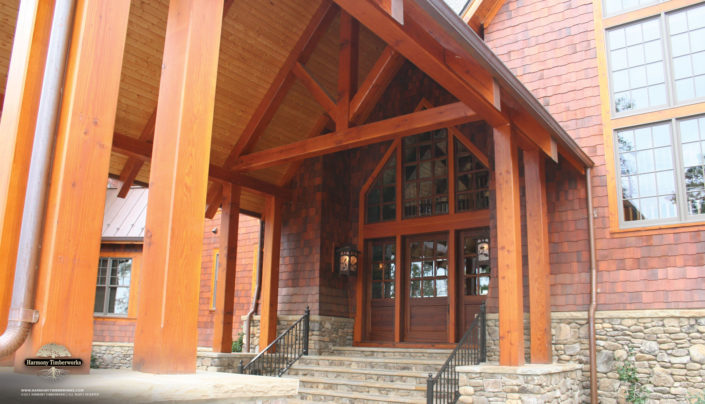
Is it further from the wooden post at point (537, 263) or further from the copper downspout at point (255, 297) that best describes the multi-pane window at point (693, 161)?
the copper downspout at point (255, 297)

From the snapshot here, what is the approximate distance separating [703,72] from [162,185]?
24.9 ft

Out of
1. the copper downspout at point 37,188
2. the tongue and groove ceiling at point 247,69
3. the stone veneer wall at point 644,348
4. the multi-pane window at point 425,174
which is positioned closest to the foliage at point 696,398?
the stone veneer wall at point 644,348

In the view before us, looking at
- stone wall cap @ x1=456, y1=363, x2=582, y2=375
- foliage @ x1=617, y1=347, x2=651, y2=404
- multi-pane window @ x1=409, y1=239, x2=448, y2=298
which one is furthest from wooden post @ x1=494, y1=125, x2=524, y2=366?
multi-pane window @ x1=409, y1=239, x2=448, y2=298

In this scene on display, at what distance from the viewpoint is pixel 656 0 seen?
8.31 meters

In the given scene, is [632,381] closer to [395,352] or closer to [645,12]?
[395,352]

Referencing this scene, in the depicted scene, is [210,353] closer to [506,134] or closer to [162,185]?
[506,134]

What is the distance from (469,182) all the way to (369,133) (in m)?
2.71

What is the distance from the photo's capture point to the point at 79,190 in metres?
2.74

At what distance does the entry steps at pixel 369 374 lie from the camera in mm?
7523

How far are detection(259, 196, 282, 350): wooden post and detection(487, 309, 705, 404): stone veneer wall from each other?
190 inches

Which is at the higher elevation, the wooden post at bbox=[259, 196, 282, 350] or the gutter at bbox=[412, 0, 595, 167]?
the gutter at bbox=[412, 0, 595, 167]

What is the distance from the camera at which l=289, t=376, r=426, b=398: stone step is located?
24.5 feet

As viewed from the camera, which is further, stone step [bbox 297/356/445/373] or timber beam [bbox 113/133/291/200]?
stone step [bbox 297/356/445/373]

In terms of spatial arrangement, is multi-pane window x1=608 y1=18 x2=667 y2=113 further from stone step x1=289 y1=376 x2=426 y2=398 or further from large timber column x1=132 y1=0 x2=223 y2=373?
large timber column x1=132 y1=0 x2=223 y2=373
